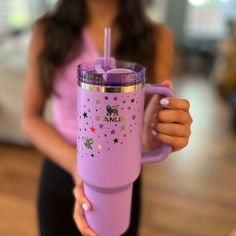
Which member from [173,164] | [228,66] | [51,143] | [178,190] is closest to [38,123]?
[51,143]

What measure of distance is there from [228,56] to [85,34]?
2.96m

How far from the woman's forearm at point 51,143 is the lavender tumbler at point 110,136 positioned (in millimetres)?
229

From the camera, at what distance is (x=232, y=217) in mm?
1854

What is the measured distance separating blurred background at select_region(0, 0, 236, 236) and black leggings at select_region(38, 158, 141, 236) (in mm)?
578

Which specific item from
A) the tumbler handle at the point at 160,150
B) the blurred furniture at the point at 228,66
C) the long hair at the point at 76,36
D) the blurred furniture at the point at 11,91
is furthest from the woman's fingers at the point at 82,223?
the blurred furniture at the point at 228,66

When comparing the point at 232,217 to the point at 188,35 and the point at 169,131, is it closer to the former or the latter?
the point at 169,131

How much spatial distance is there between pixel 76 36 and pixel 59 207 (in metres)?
0.42

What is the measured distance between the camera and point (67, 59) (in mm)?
861

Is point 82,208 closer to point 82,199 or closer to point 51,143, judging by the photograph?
point 82,199

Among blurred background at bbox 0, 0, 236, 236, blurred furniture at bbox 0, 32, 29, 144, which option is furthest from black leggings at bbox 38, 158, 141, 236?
Answer: blurred furniture at bbox 0, 32, 29, 144

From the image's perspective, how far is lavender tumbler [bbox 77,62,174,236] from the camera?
40 centimetres

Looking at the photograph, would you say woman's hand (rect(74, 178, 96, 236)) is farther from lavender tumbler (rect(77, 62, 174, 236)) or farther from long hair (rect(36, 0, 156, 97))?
long hair (rect(36, 0, 156, 97))

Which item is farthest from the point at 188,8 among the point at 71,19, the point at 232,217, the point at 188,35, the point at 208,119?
the point at 71,19

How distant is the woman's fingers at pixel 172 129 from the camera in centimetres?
48
